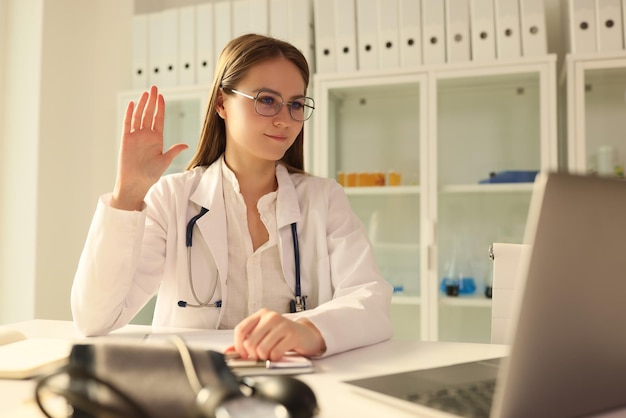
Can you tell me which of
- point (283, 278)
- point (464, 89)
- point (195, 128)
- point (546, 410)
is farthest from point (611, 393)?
point (195, 128)

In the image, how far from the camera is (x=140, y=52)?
316cm

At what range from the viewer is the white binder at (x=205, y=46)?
2.99m

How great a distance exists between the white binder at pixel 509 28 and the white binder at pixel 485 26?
0.03 m

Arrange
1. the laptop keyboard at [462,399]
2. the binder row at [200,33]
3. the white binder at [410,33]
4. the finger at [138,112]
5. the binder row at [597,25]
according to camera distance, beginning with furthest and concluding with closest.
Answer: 1. the binder row at [200,33]
2. the white binder at [410,33]
3. the binder row at [597,25]
4. the finger at [138,112]
5. the laptop keyboard at [462,399]

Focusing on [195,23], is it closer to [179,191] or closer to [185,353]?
[179,191]

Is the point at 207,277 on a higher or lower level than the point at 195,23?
lower

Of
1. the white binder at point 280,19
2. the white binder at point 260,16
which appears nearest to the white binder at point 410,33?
the white binder at point 280,19

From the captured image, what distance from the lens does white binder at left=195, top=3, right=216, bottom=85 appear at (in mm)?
2992

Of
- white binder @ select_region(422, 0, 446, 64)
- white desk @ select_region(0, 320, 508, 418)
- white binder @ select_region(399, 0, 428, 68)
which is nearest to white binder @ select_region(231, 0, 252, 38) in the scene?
white binder @ select_region(399, 0, 428, 68)

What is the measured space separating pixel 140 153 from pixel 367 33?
1.74 m

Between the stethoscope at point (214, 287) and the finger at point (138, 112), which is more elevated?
the finger at point (138, 112)

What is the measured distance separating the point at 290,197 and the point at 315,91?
135 cm

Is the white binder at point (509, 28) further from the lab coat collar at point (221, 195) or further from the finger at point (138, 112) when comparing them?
the finger at point (138, 112)

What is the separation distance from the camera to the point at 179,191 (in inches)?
58.3
